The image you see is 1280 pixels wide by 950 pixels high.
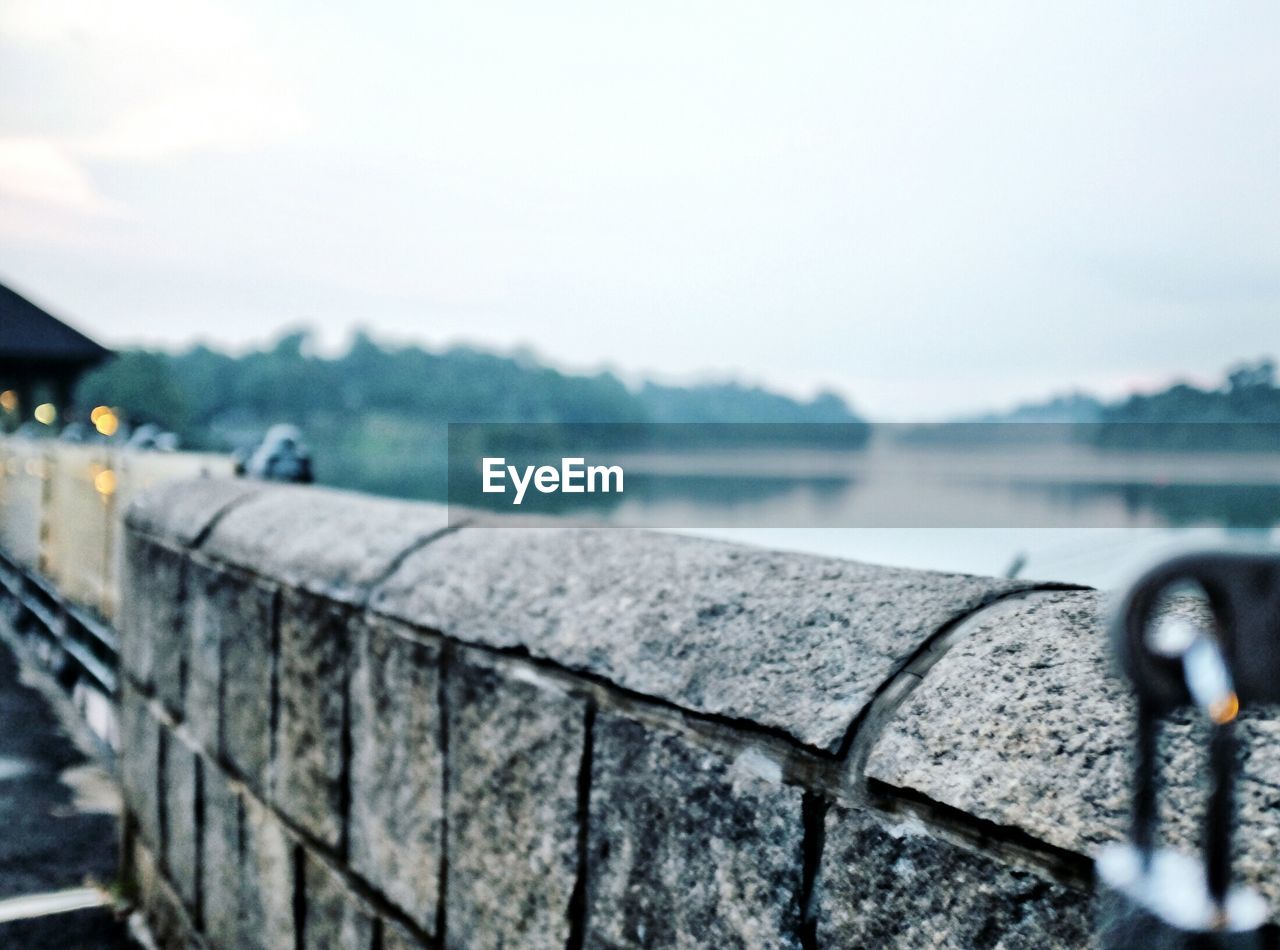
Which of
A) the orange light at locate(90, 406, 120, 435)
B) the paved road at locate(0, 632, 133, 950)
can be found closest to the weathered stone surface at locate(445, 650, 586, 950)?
the paved road at locate(0, 632, 133, 950)

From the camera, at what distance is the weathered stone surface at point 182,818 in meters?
2.62

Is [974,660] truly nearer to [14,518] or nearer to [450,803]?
[450,803]

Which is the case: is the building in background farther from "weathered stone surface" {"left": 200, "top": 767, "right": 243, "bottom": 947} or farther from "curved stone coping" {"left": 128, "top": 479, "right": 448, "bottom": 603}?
"weathered stone surface" {"left": 200, "top": 767, "right": 243, "bottom": 947}

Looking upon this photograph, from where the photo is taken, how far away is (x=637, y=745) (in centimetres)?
129

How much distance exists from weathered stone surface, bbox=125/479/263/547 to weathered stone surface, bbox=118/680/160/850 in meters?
0.48

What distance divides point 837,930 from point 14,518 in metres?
10.6

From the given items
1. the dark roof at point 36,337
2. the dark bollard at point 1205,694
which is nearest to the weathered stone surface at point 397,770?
the dark bollard at point 1205,694

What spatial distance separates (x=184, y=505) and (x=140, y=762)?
74 centimetres

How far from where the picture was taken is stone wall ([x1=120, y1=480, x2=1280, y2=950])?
2.99ft

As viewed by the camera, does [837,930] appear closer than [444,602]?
Yes

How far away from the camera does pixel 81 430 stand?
12.5 metres

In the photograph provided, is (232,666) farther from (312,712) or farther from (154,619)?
(154,619)

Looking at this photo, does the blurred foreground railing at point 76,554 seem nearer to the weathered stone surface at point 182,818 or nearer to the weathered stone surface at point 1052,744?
the weathered stone surface at point 182,818

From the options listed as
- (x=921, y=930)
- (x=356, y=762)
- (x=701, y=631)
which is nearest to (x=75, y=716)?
(x=356, y=762)
